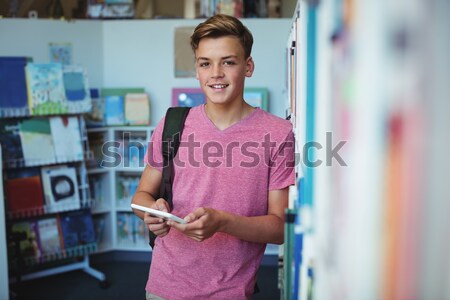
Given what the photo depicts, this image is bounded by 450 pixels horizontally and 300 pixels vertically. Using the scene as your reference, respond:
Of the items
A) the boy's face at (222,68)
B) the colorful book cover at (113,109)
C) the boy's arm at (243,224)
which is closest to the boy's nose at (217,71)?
the boy's face at (222,68)

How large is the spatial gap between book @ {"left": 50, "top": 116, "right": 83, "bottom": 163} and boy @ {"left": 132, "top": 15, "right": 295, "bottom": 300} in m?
2.23

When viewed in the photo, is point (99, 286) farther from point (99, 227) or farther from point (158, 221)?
point (158, 221)

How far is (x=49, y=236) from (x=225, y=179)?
2.52 metres

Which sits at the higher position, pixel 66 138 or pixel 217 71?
pixel 217 71

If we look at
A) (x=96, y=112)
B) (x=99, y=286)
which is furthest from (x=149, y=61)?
(x=99, y=286)

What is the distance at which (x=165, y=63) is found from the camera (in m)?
4.06

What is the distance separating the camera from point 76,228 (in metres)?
3.58

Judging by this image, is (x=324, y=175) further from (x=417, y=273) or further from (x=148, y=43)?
(x=148, y=43)

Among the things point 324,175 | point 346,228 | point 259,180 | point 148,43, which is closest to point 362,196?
point 346,228

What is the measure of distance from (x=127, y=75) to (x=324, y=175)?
357cm

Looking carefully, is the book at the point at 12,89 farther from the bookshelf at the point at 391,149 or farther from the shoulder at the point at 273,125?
the bookshelf at the point at 391,149

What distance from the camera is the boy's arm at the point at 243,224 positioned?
1236mm

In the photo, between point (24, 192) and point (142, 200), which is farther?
point (24, 192)

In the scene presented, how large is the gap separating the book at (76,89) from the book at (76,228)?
2.64ft
